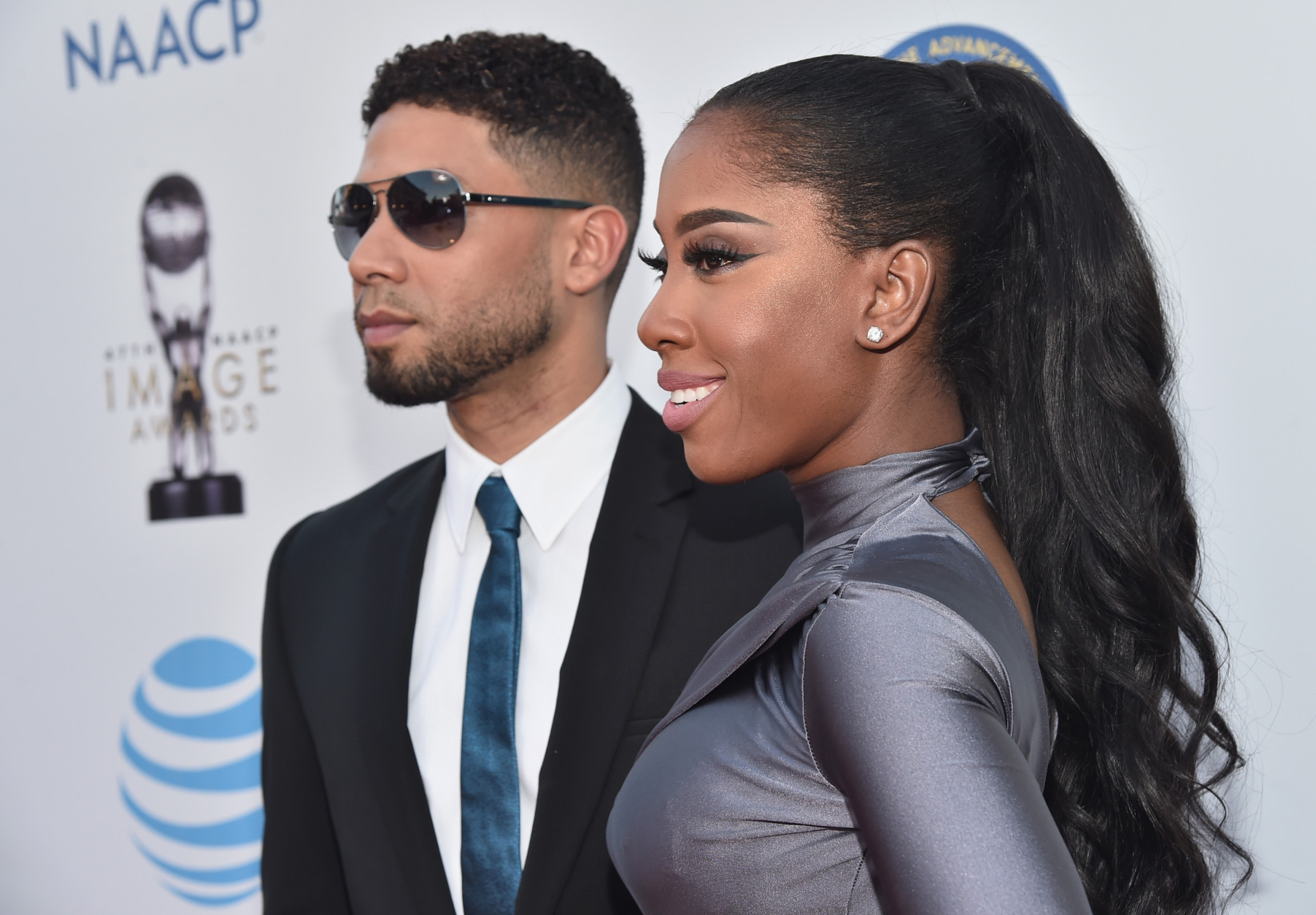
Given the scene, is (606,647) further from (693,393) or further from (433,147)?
(433,147)

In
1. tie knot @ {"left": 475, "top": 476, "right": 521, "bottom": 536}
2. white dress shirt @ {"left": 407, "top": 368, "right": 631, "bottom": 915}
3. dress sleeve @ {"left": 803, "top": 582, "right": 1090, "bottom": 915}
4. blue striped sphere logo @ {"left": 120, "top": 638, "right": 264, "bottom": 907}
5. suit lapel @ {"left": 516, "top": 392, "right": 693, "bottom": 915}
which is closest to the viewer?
dress sleeve @ {"left": 803, "top": 582, "right": 1090, "bottom": 915}

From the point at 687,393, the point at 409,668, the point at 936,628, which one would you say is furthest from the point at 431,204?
the point at 936,628

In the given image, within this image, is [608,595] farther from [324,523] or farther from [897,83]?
[897,83]

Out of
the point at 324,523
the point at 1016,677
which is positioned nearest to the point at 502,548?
the point at 324,523

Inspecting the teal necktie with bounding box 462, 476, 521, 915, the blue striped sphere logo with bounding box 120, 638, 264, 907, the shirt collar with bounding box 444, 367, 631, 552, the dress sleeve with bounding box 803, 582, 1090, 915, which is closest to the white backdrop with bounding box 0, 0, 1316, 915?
the blue striped sphere logo with bounding box 120, 638, 264, 907

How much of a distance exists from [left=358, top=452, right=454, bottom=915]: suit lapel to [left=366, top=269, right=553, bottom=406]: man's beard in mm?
195

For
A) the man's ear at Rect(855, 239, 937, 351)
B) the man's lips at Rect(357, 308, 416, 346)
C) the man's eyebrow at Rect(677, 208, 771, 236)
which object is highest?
the man's eyebrow at Rect(677, 208, 771, 236)

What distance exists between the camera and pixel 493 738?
1787 mm

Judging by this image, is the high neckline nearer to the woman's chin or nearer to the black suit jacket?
the woman's chin

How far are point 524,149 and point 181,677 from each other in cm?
191

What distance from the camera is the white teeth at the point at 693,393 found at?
1.25m

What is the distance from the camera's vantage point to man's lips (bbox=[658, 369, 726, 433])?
48.9 inches

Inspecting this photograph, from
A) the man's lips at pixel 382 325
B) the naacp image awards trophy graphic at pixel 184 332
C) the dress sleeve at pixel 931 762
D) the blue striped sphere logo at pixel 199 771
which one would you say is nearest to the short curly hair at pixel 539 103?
the man's lips at pixel 382 325

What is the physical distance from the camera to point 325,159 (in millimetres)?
A: 3020
